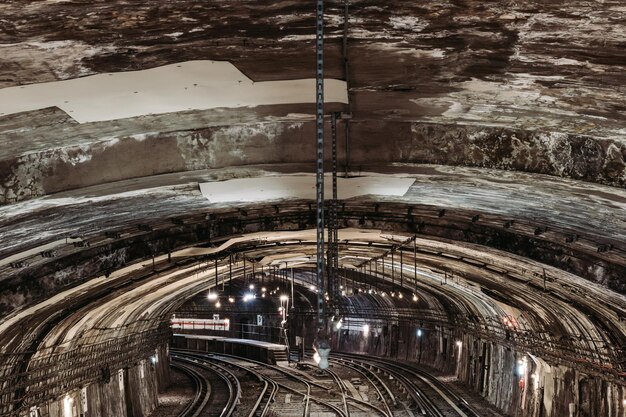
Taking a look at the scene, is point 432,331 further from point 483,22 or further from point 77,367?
point 483,22

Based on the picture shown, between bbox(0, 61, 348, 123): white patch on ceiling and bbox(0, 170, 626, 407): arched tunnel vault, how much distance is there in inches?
80.5

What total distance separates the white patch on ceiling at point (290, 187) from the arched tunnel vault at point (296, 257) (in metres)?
0.25

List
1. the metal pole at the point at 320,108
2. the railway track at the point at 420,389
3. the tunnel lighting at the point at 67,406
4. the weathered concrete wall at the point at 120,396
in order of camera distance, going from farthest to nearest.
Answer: the railway track at the point at 420,389 → the weathered concrete wall at the point at 120,396 → the tunnel lighting at the point at 67,406 → the metal pole at the point at 320,108

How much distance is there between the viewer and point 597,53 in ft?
17.9

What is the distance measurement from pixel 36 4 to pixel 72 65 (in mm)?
1181

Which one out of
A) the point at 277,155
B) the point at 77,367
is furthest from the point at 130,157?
the point at 77,367

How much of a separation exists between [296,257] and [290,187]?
13.1 m

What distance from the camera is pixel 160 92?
646 centimetres

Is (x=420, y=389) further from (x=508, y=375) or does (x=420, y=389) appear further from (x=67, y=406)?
(x=67, y=406)

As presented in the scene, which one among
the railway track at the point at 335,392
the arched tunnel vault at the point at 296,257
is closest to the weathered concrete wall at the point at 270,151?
the arched tunnel vault at the point at 296,257

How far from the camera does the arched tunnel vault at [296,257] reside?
10.6m

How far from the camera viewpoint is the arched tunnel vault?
34.6ft

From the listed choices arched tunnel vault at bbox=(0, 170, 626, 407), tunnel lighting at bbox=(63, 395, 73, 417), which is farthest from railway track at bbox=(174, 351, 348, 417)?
tunnel lighting at bbox=(63, 395, 73, 417)

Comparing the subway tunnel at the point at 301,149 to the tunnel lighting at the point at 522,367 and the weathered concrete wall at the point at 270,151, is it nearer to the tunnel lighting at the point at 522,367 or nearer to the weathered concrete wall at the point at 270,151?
the weathered concrete wall at the point at 270,151
